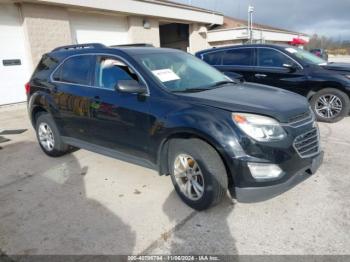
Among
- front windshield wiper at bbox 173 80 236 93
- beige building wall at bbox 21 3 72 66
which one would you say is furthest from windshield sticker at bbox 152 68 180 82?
beige building wall at bbox 21 3 72 66

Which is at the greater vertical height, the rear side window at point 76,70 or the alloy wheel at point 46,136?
the rear side window at point 76,70

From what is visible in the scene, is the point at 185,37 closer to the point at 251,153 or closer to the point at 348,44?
the point at 251,153

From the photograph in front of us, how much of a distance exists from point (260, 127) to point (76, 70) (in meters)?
2.84

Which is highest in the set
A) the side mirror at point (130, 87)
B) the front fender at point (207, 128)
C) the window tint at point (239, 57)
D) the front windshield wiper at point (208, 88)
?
the window tint at point (239, 57)

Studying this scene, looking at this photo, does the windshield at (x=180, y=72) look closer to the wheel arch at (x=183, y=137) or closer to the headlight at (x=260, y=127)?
the wheel arch at (x=183, y=137)

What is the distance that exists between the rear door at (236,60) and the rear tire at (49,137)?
404 cm

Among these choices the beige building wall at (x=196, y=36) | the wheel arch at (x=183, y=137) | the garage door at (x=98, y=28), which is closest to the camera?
the wheel arch at (x=183, y=137)

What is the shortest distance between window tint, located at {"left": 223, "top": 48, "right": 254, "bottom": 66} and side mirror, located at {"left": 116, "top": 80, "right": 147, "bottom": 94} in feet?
14.6

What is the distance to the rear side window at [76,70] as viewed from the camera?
4070mm

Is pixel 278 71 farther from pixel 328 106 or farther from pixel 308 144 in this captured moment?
pixel 308 144

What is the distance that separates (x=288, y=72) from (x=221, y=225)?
4.69 metres

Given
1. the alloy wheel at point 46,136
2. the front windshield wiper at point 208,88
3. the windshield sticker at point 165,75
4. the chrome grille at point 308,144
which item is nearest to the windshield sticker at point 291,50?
the front windshield wiper at point 208,88

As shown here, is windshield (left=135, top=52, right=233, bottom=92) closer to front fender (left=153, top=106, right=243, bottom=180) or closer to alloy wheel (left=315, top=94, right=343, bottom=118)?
front fender (left=153, top=106, right=243, bottom=180)

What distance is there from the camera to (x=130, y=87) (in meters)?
3.28
